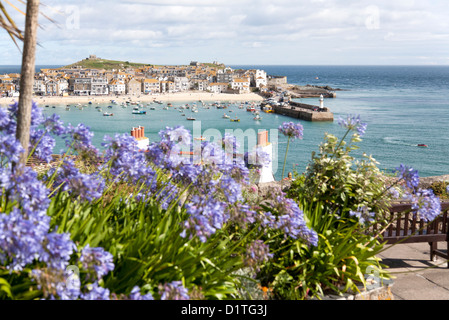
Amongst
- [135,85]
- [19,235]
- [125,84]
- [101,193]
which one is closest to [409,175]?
[101,193]

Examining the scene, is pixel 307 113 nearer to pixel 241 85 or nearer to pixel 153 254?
pixel 241 85

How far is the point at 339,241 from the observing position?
140 inches

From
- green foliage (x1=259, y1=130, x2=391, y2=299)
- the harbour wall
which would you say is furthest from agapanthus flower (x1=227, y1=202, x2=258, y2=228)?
the harbour wall

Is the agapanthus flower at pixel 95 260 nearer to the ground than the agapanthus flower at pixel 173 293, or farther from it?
farther from it

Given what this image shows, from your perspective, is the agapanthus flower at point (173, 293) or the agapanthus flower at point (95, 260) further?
the agapanthus flower at point (173, 293)

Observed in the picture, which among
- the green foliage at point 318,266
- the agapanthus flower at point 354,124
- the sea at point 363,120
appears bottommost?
the sea at point 363,120

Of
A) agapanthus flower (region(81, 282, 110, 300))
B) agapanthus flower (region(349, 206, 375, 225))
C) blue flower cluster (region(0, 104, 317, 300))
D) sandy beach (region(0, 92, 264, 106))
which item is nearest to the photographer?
blue flower cluster (region(0, 104, 317, 300))

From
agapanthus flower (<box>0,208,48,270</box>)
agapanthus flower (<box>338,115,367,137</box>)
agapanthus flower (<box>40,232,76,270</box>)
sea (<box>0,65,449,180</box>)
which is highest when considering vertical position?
agapanthus flower (<box>338,115,367,137</box>)

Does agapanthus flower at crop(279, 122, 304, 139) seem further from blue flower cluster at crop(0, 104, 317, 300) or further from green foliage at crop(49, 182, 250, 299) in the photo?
green foliage at crop(49, 182, 250, 299)

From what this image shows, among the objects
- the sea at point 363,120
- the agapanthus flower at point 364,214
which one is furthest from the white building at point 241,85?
the agapanthus flower at point 364,214

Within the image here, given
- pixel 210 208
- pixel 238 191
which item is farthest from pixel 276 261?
pixel 210 208

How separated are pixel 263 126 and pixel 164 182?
6553 cm

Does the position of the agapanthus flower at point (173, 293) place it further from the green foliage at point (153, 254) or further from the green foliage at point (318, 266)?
the green foliage at point (318, 266)

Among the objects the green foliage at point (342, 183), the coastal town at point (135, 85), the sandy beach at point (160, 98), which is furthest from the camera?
the coastal town at point (135, 85)
